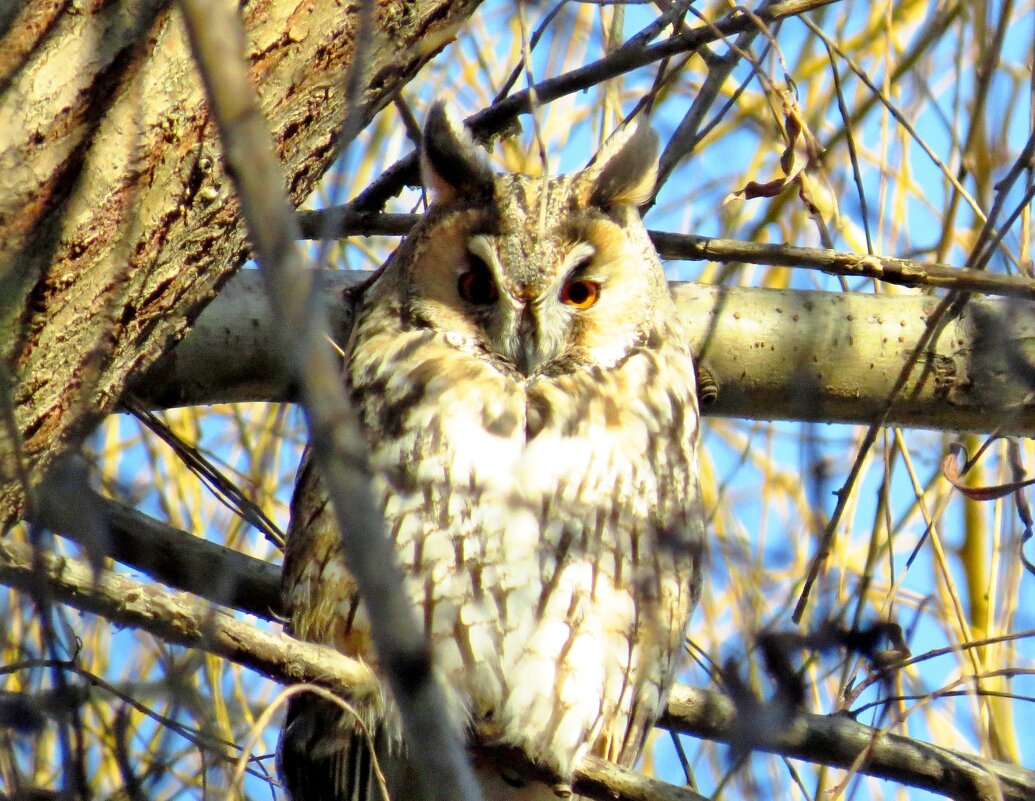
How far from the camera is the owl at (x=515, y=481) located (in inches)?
79.9

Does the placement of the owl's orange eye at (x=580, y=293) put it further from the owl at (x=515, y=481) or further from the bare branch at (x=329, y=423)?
the bare branch at (x=329, y=423)

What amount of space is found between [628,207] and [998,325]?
2.23 ft

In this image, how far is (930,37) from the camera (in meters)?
2.52

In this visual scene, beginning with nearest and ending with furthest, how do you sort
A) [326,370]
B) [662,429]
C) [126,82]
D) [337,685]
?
1. [326,370]
2. [126,82]
3. [337,685]
4. [662,429]

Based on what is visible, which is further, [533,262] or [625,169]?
[625,169]

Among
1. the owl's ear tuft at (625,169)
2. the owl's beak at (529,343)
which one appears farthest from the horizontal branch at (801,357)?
the owl's beak at (529,343)

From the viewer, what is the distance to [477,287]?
2.26 m

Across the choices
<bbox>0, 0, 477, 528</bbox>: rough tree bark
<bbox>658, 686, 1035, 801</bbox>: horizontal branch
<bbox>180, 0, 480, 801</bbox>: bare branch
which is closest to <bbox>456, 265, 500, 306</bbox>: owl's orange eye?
<bbox>0, 0, 477, 528</bbox>: rough tree bark

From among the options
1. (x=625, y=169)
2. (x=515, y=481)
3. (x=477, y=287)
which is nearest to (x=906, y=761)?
(x=515, y=481)

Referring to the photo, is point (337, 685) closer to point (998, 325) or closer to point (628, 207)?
point (628, 207)

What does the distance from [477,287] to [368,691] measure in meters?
0.87

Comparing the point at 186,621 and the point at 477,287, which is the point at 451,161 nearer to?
the point at 477,287

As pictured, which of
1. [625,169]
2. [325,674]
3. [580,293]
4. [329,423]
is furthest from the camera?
[625,169]

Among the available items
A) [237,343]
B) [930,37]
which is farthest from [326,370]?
[930,37]
